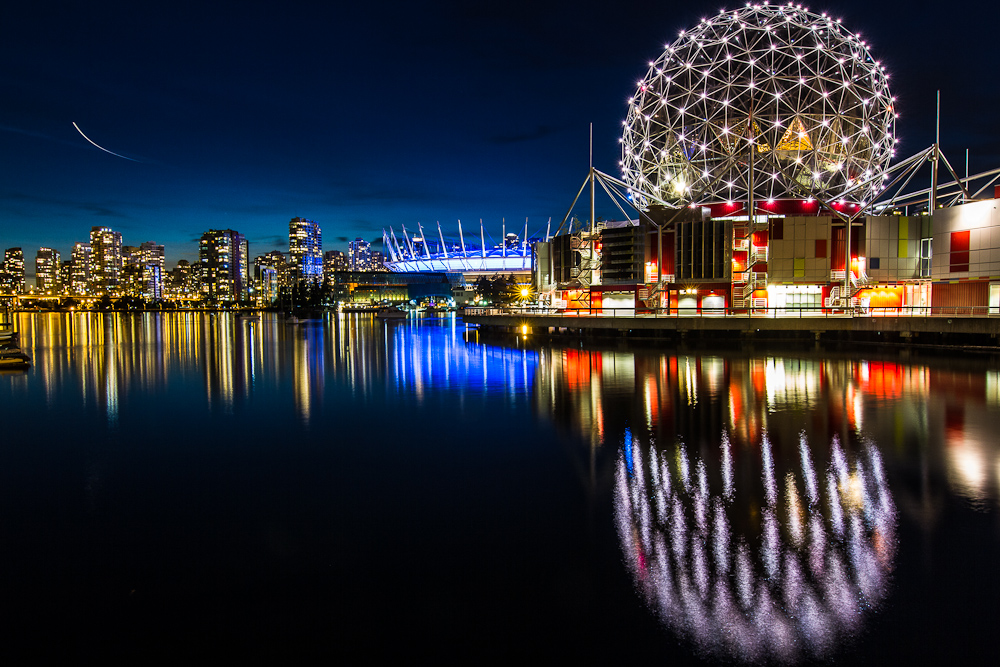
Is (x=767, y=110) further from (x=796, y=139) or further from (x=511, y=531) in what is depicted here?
(x=511, y=531)

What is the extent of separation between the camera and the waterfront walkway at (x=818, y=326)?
93.3 ft

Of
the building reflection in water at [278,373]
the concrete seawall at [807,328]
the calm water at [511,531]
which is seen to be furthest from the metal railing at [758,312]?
the calm water at [511,531]

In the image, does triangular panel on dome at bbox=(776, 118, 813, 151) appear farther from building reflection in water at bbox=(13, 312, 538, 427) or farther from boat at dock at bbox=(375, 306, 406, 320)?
boat at dock at bbox=(375, 306, 406, 320)

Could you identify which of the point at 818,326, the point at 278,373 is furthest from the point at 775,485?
the point at 818,326

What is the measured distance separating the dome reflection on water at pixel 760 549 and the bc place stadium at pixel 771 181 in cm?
3025

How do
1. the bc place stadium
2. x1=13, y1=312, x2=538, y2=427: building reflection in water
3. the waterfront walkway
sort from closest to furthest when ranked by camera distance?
x1=13, y1=312, x2=538, y2=427: building reflection in water, the waterfront walkway, the bc place stadium

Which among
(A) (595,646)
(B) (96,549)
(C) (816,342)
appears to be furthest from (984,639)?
(C) (816,342)

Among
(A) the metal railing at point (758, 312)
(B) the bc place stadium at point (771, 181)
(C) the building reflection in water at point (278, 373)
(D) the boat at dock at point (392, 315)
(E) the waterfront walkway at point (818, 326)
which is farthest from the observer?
(D) the boat at dock at point (392, 315)

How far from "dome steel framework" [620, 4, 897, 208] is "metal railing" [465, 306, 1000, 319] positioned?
8.12 metres

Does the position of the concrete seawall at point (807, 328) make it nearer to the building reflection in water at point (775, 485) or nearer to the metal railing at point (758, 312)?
the metal railing at point (758, 312)

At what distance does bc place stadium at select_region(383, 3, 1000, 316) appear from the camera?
A: 132 ft

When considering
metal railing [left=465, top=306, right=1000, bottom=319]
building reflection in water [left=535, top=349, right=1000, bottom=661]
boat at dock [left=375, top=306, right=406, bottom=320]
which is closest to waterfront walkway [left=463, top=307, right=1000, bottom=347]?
metal railing [left=465, top=306, right=1000, bottom=319]

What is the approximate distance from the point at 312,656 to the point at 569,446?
21.9 feet

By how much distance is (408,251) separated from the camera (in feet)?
537
